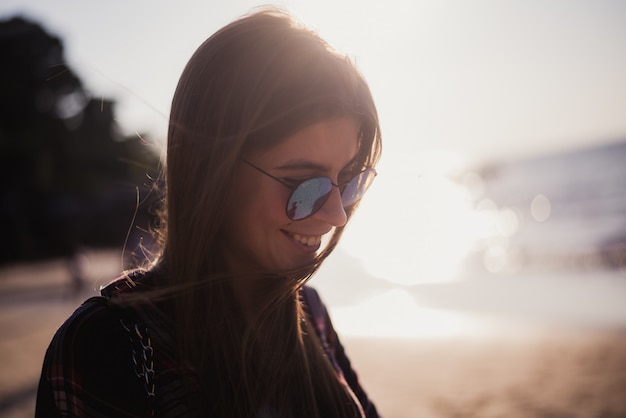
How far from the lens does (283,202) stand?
1.48 metres

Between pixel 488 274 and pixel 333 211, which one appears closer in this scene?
pixel 333 211

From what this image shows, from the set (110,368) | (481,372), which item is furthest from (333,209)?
(481,372)

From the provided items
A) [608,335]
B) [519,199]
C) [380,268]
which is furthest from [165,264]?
[519,199]

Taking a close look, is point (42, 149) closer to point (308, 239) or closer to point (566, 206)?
point (308, 239)

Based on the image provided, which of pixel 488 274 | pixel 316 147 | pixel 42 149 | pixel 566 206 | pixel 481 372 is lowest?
pixel 481 372

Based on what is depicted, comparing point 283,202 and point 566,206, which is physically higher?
point 566,206

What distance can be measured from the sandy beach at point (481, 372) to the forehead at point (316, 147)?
571 centimetres

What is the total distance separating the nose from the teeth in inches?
2.8

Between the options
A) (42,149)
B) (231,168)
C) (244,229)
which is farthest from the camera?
(42,149)

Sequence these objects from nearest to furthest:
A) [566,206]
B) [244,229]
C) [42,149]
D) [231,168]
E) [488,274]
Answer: [231,168]
[244,229]
[488,274]
[42,149]
[566,206]

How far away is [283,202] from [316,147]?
0.20 meters

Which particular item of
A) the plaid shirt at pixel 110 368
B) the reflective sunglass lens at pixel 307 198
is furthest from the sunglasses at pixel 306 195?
the plaid shirt at pixel 110 368

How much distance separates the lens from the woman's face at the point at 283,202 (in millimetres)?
1458

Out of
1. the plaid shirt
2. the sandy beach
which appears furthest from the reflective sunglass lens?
the sandy beach
